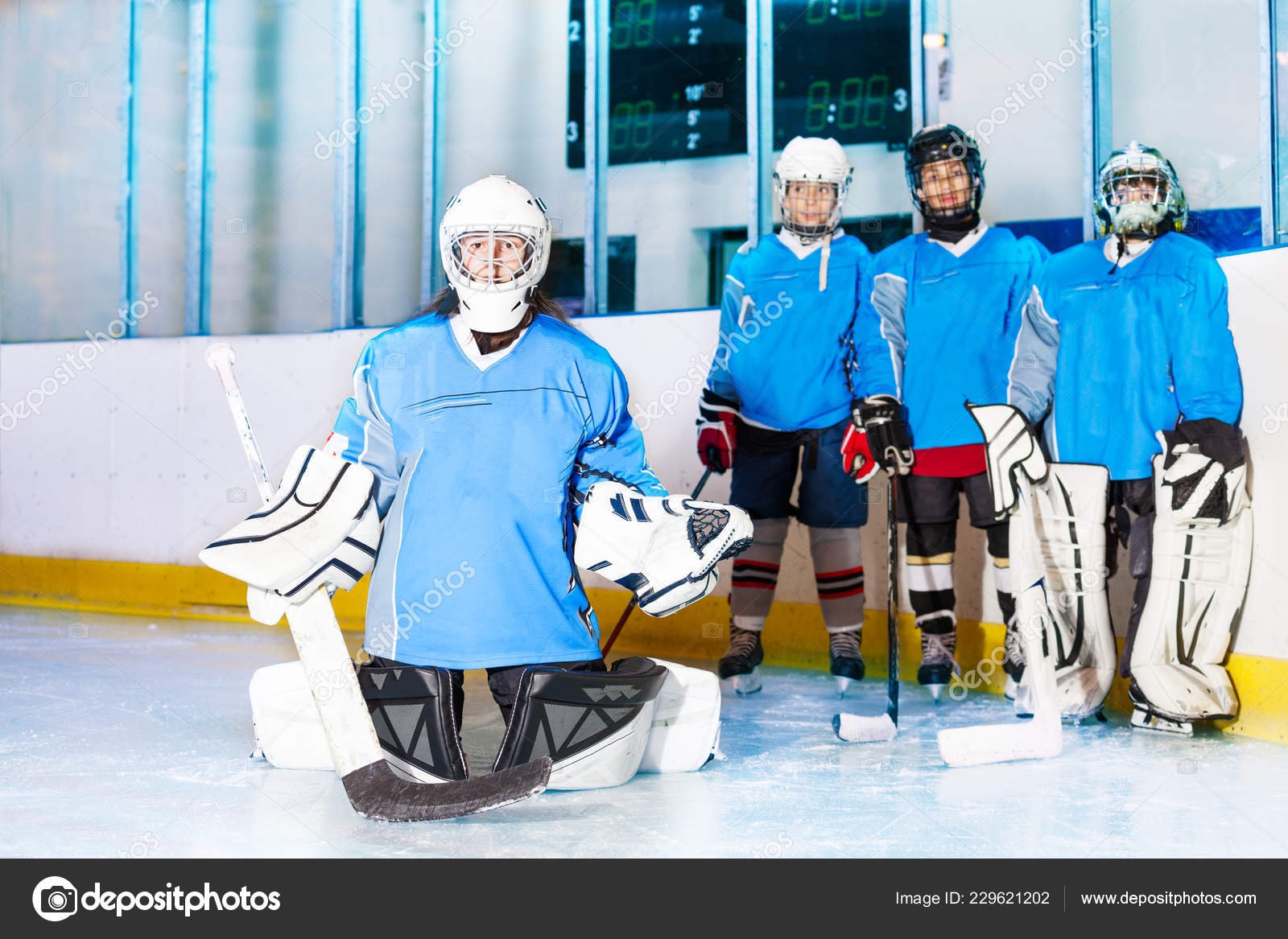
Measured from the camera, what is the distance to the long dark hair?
83.3 inches

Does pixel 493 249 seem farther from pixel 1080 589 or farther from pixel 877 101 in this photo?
pixel 877 101

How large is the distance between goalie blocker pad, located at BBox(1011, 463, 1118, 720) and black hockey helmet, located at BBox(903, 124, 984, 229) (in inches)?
28.3

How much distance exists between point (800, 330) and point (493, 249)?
4.36ft

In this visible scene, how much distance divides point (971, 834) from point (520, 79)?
5013 millimetres

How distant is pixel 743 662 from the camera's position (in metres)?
3.20

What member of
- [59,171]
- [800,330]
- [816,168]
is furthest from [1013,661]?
[59,171]

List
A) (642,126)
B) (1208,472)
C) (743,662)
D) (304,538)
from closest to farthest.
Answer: (304,538), (1208,472), (743,662), (642,126)

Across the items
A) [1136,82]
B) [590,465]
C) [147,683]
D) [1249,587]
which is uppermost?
[1136,82]

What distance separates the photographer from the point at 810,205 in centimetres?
315

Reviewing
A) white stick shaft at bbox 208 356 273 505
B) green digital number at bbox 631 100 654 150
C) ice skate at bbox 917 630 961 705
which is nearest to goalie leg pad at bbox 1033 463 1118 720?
ice skate at bbox 917 630 961 705

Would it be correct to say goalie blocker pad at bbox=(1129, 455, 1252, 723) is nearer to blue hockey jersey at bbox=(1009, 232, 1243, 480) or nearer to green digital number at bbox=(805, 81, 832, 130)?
blue hockey jersey at bbox=(1009, 232, 1243, 480)

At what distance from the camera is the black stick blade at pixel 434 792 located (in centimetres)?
178
